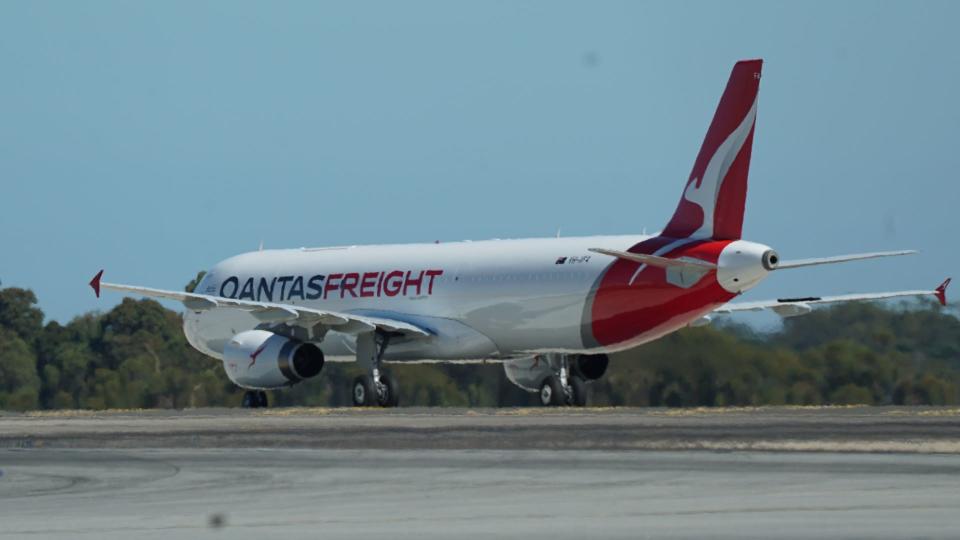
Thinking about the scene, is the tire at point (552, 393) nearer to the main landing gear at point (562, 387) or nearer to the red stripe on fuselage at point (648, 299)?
the main landing gear at point (562, 387)

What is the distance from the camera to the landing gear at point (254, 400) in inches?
1893

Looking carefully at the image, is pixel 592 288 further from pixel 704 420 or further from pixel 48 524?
pixel 48 524

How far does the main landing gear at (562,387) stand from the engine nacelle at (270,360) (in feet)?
17.8

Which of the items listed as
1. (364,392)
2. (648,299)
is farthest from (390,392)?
(648,299)

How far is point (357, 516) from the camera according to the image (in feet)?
49.3

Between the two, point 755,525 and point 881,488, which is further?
point 881,488

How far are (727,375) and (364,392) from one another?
848cm

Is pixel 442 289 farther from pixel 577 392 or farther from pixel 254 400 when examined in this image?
pixel 254 400

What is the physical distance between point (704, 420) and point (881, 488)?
554 inches

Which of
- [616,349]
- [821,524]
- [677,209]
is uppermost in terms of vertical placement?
[677,209]

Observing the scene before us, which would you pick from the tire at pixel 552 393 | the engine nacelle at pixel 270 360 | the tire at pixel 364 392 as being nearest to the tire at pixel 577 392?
the tire at pixel 552 393

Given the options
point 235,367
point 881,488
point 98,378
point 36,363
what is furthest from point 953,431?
point 36,363

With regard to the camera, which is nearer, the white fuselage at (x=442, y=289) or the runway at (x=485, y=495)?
the runway at (x=485, y=495)

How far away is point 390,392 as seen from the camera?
148 ft
